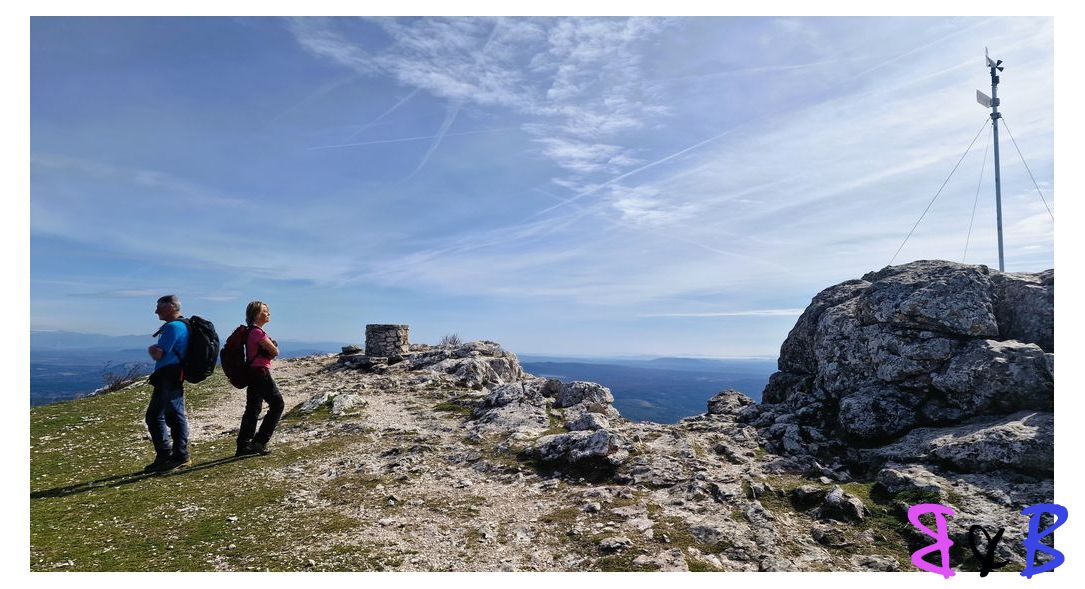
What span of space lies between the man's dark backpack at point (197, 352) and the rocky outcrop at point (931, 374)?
50.3 feet

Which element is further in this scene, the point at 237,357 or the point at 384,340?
the point at 384,340

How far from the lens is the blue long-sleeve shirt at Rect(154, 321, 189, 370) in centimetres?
1173

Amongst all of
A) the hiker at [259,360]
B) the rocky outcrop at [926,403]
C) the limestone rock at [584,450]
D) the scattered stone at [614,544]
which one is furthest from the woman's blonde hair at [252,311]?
the rocky outcrop at [926,403]

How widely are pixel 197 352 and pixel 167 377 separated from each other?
0.80m

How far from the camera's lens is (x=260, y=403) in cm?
1380

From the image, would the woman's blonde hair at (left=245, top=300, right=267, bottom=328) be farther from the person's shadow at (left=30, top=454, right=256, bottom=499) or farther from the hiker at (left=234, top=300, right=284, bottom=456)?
the person's shadow at (left=30, top=454, right=256, bottom=499)

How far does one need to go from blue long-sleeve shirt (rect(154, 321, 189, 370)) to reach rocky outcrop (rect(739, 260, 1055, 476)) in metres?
15.9

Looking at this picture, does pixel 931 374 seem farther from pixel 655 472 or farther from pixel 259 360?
pixel 259 360

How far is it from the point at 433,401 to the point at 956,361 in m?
18.7

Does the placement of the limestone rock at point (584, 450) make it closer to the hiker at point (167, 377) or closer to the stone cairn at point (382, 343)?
the hiker at point (167, 377)

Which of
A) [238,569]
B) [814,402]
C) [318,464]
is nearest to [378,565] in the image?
[238,569]

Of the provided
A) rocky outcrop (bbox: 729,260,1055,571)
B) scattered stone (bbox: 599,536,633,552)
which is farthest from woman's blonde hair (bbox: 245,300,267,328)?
rocky outcrop (bbox: 729,260,1055,571)

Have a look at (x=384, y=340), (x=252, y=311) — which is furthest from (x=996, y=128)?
(x=384, y=340)
